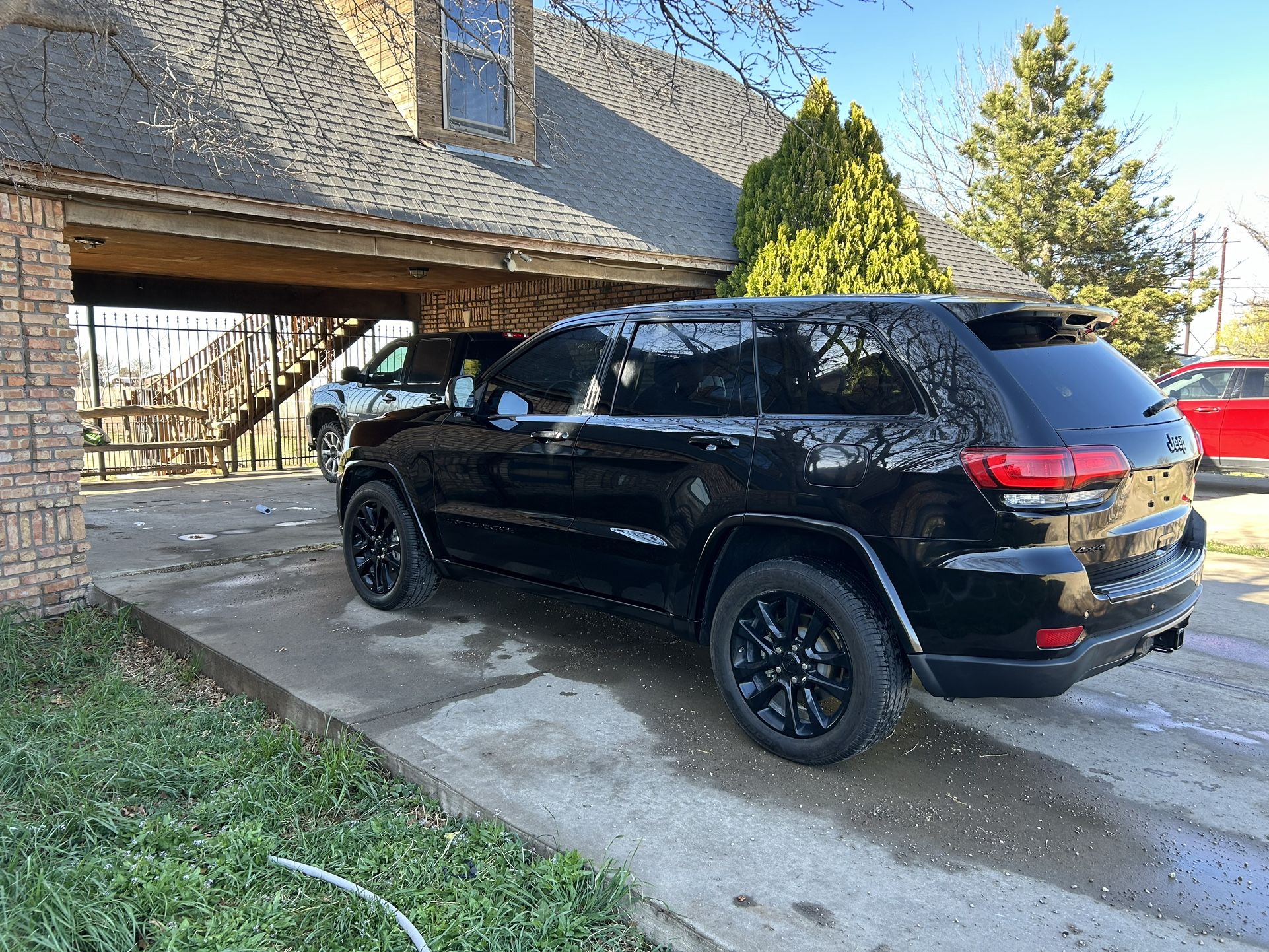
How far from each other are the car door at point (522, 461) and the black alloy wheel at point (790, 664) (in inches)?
41.9

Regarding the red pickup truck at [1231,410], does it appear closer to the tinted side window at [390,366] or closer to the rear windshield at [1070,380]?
the rear windshield at [1070,380]

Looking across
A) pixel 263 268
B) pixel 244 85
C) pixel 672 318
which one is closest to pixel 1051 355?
pixel 672 318

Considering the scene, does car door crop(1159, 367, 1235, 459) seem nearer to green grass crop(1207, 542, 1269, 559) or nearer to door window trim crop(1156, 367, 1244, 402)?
door window trim crop(1156, 367, 1244, 402)

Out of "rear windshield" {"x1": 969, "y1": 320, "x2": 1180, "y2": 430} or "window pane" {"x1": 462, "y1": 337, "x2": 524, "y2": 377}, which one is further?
A: "window pane" {"x1": 462, "y1": 337, "x2": 524, "y2": 377}

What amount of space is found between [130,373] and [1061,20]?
2528 cm

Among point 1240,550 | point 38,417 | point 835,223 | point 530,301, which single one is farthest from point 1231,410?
point 38,417

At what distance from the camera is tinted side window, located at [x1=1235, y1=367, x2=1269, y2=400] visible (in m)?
11.8

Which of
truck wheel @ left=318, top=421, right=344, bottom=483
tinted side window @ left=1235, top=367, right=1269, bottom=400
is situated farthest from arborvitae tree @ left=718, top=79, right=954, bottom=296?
truck wheel @ left=318, top=421, right=344, bottom=483

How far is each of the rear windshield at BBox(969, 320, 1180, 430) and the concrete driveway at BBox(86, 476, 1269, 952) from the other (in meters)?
1.39

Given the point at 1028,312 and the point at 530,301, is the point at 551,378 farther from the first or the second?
the point at 530,301

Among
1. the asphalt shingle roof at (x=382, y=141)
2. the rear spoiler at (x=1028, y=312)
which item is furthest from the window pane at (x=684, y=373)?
the asphalt shingle roof at (x=382, y=141)

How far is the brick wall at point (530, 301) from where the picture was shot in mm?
12602

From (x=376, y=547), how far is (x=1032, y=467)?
394cm

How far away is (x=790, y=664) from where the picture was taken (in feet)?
11.1
